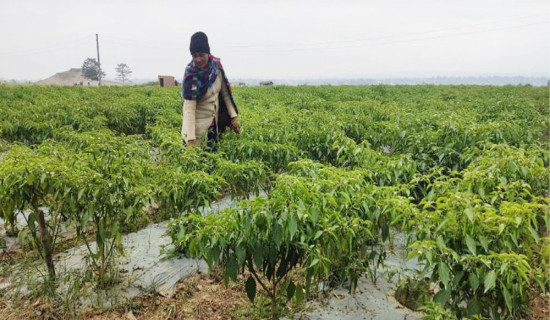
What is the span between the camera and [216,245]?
2.16m

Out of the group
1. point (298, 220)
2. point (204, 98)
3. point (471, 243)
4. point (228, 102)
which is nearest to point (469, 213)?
point (471, 243)

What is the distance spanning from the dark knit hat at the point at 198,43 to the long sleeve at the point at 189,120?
56 cm

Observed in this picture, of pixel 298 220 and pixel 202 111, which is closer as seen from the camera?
pixel 298 220

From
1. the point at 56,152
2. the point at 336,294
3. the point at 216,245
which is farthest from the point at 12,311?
the point at 336,294

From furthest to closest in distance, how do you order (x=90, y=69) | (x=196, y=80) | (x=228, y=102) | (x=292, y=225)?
1. (x=90, y=69)
2. (x=228, y=102)
3. (x=196, y=80)
4. (x=292, y=225)

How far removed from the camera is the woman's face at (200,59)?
13.7 ft

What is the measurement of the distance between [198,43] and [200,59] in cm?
17

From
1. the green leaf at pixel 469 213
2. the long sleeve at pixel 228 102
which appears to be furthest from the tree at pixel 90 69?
Result: the green leaf at pixel 469 213

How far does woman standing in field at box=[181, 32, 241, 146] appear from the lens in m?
4.20

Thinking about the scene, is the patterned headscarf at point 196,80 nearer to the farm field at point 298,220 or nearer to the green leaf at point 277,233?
the farm field at point 298,220

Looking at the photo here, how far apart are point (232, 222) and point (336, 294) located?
137 cm

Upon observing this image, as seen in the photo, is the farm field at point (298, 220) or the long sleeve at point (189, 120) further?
the long sleeve at point (189, 120)

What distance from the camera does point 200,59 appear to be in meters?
4.20

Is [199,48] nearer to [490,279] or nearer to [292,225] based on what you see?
[292,225]
